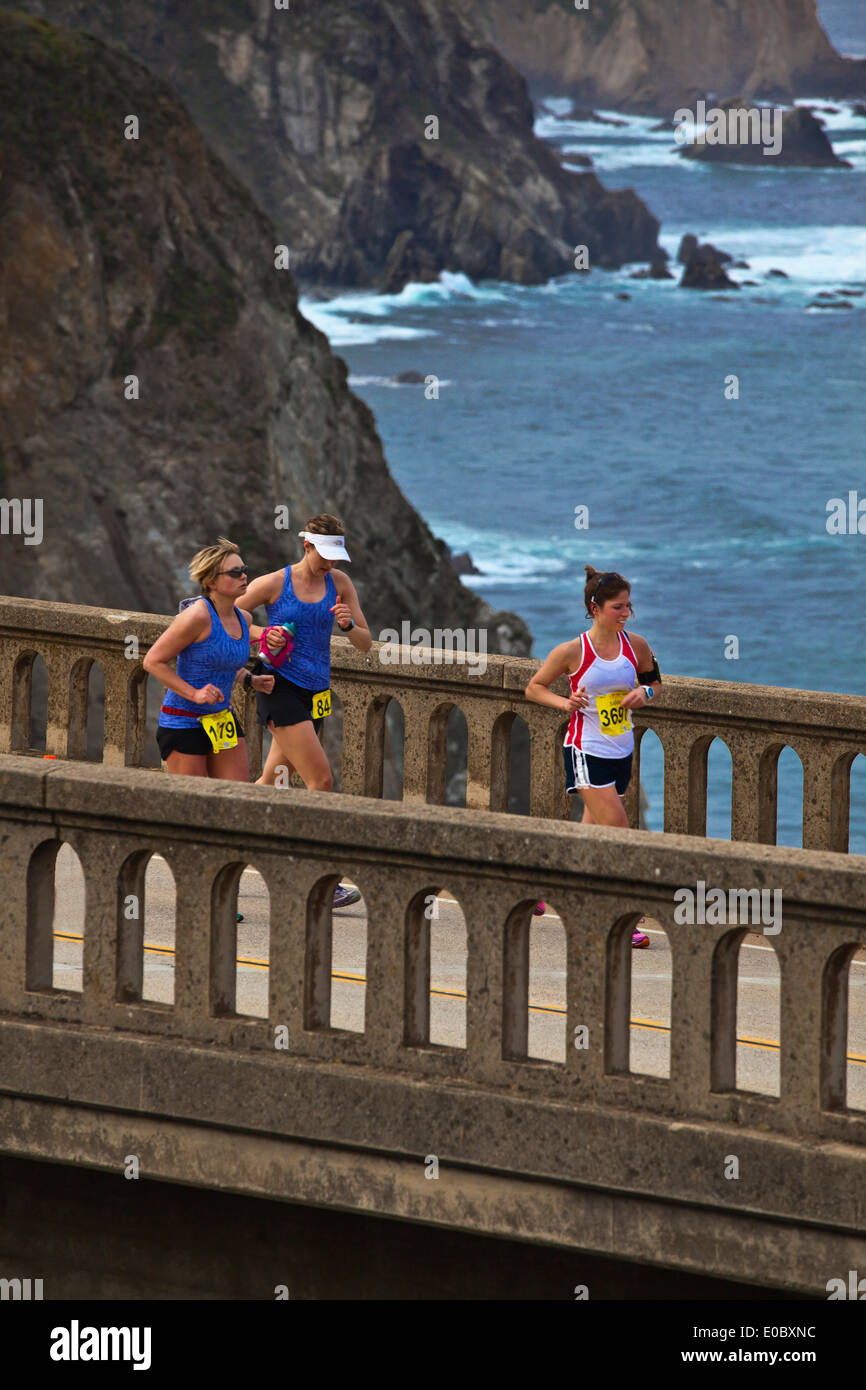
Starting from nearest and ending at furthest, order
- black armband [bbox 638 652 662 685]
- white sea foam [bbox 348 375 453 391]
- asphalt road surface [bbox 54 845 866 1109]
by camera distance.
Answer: asphalt road surface [bbox 54 845 866 1109], black armband [bbox 638 652 662 685], white sea foam [bbox 348 375 453 391]

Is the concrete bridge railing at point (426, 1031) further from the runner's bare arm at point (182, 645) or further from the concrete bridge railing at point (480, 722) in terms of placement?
the concrete bridge railing at point (480, 722)

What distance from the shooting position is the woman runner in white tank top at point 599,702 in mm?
9789

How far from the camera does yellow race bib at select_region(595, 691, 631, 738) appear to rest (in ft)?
32.4

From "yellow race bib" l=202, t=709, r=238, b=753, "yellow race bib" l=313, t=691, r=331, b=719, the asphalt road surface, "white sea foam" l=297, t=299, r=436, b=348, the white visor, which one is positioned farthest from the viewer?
"white sea foam" l=297, t=299, r=436, b=348

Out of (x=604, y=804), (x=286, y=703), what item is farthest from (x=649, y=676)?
(x=286, y=703)

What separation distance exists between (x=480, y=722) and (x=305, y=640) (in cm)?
121

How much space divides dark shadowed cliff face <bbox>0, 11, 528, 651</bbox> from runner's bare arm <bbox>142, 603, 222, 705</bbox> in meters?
29.4

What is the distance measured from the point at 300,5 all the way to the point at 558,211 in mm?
36429

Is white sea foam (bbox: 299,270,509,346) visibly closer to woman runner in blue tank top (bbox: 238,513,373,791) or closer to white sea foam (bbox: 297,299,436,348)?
white sea foam (bbox: 297,299,436,348)

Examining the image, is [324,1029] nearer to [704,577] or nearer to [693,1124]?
[693,1124]

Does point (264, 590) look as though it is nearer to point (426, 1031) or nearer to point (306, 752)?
point (306, 752)

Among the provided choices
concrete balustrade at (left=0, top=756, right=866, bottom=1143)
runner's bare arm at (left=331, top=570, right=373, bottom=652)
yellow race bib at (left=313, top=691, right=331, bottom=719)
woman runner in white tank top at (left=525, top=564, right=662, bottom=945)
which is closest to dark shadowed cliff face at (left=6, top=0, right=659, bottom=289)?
runner's bare arm at (left=331, top=570, right=373, bottom=652)

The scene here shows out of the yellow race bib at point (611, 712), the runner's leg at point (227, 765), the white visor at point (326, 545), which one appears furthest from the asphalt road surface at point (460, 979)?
the white visor at point (326, 545)
